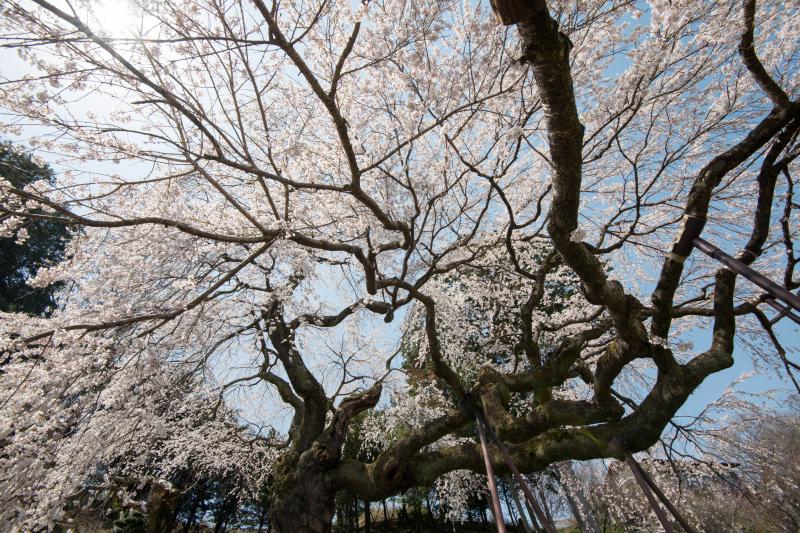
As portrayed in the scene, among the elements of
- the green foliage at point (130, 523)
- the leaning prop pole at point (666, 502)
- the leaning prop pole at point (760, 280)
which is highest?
the green foliage at point (130, 523)

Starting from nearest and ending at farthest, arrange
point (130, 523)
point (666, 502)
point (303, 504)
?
point (666, 502) < point (303, 504) < point (130, 523)

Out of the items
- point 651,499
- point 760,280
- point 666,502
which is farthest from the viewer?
point 666,502

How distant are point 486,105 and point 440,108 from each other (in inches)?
20.9

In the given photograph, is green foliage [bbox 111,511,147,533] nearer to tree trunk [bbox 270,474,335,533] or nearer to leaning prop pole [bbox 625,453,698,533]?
tree trunk [bbox 270,474,335,533]

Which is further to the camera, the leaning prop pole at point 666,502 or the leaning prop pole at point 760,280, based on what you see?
the leaning prop pole at point 666,502

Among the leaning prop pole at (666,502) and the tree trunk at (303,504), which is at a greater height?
the tree trunk at (303,504)

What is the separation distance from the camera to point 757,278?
1.18m

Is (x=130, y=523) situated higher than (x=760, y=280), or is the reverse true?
(x=130, y=523)

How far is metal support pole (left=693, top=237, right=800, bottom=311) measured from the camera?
3.38 feet

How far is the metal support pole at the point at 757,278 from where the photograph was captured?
1030 millimetres

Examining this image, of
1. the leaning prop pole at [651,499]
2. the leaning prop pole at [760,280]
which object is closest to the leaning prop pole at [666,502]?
the leaning prop pole at [651,499]

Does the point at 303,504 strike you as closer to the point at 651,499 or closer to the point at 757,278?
the point at 651,499

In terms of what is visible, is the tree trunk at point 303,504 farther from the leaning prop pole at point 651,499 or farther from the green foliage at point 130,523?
the green foliage at point 130,523

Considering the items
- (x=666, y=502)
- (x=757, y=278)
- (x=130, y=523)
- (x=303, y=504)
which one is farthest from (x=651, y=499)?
(x=130, y=523)
